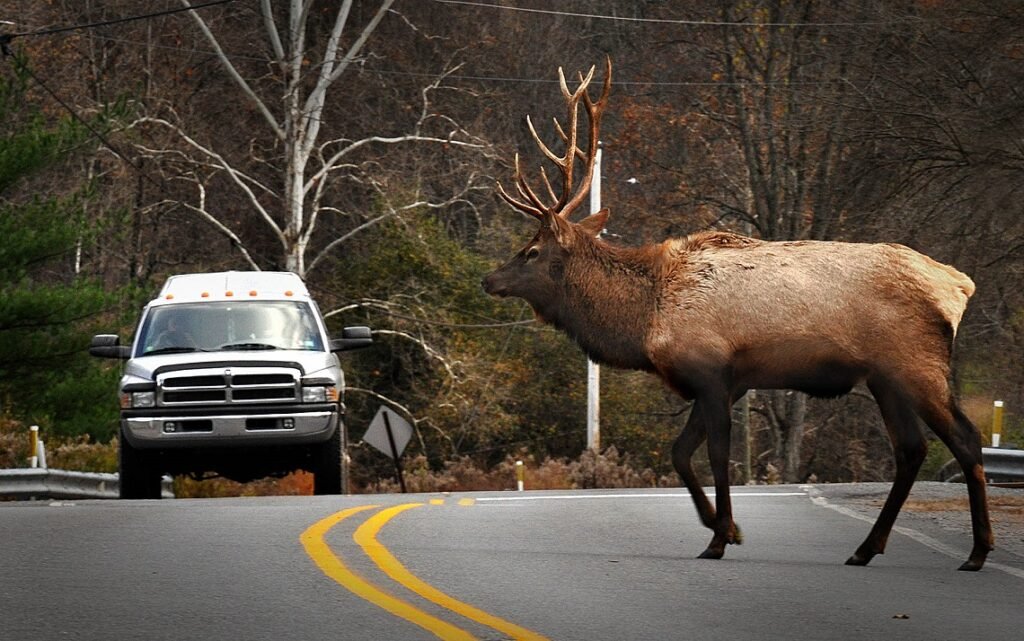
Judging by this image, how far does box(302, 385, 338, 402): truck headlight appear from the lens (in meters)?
16.7

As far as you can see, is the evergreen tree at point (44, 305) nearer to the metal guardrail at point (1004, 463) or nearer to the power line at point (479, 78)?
the power line at point (479, 78)

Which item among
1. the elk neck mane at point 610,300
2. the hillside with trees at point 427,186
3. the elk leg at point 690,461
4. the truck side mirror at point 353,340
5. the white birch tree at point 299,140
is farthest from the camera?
the white birch tree at point 299,140

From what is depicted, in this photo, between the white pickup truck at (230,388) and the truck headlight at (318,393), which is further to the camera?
the truck headlight at (318,393)

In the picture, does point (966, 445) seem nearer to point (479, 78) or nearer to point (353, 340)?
point (353, 340)

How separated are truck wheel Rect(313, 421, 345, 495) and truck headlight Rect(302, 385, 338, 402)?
0.38 metres

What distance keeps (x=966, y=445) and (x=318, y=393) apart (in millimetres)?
7463

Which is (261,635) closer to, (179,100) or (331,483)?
(331,483)

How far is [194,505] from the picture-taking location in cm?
1462

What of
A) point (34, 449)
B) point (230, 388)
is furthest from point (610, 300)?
point (34, 449)

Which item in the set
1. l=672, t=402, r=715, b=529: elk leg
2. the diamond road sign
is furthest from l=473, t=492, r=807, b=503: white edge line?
the diamond road sign

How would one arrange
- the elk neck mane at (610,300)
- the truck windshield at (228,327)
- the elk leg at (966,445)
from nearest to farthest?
the elk leg at (966,445)
the elk neck mane at (610,300)
the truck windshield at (228,327)

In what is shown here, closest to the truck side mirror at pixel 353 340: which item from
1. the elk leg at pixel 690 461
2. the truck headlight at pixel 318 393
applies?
the truck headlight at pixel 318 393

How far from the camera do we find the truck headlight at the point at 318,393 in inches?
656

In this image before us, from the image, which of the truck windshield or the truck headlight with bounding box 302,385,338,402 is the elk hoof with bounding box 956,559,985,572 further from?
the truck windshield
